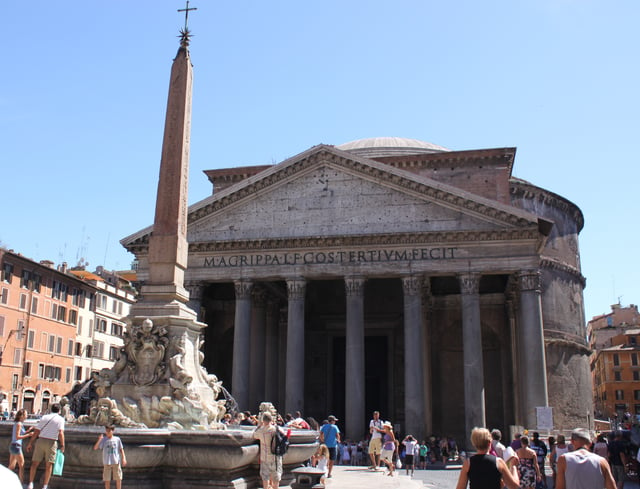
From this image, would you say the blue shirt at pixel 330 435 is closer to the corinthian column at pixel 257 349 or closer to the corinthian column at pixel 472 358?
the corinthian column at pixel 472 358

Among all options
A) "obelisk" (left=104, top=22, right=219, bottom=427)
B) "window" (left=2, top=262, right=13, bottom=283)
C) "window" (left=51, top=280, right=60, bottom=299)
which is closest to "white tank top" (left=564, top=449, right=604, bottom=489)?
"obelisk" (left=104, top=22, right=219, bottom=427)

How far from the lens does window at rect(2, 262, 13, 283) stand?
1145 inches

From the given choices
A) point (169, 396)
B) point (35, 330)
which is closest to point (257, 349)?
point (35, 330)

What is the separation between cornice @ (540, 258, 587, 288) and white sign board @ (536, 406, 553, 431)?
14193 mm

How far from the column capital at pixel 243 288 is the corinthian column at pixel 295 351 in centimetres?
141

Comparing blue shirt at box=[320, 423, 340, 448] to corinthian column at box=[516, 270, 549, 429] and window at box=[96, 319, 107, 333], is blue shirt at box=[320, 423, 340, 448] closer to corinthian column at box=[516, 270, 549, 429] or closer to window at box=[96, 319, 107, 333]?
corinthian column at box=[516, 270, 549, 429]

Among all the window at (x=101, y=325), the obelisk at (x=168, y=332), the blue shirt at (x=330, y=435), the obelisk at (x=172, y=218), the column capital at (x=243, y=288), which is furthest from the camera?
the window at (x=101, y=325)

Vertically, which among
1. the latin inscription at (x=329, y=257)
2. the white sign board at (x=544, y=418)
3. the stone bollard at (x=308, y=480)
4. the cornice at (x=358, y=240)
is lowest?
the stone bollard at (x=308, y=480)

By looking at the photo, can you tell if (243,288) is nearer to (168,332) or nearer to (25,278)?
(25,278)

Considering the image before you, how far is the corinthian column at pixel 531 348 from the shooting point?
1928 centimetres

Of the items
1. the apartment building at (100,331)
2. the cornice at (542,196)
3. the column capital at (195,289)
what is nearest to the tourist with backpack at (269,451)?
the column capital at (195,289)

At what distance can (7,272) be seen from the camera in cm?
2936

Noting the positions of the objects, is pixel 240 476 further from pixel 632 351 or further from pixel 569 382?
pixel 632 351

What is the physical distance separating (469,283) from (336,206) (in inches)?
198
